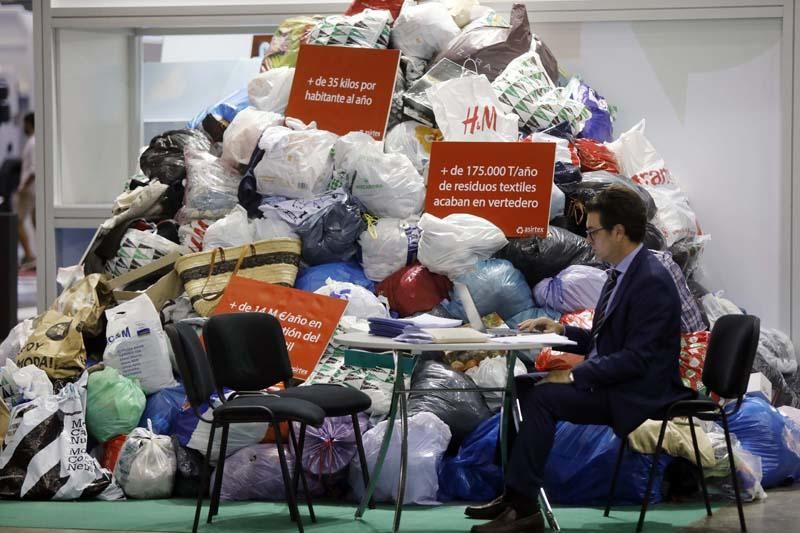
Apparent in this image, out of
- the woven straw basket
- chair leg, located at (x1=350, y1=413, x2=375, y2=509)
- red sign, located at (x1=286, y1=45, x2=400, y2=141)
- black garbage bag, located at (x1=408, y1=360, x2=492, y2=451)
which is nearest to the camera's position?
chair leg, located at (x1=350, y1=413, x2=375, y2=509)

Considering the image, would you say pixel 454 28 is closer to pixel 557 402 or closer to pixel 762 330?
pixel 762 330

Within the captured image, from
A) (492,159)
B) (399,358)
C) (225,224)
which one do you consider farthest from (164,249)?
(399,358)

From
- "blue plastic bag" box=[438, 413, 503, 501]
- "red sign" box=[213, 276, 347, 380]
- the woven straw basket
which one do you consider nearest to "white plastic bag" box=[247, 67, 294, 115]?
the woven straw basket

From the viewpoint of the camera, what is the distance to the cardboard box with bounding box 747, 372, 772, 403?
5.61 metres

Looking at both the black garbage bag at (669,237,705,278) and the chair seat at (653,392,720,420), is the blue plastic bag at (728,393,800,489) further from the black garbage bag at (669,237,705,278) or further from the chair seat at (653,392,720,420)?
the black garbage bag at (669,237,705,278)

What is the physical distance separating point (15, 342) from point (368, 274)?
1743 mm

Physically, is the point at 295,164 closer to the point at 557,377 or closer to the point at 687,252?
the point at 687,252

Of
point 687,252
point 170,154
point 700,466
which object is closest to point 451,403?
point 700,466

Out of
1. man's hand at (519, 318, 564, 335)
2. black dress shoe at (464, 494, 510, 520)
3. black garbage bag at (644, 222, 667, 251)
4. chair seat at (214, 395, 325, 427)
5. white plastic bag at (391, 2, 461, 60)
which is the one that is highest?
white plastic bag at (391, 2, 461, 60)

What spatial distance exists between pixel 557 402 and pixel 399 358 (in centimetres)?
59

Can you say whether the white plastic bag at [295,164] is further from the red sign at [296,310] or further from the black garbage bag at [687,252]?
the black garbage bag at [687,252]

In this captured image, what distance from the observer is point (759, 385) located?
5.62 meters

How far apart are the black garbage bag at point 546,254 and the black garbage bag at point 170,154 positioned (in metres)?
1.81

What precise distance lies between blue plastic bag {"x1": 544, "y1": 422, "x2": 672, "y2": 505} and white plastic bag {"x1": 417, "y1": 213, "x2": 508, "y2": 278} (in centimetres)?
105
